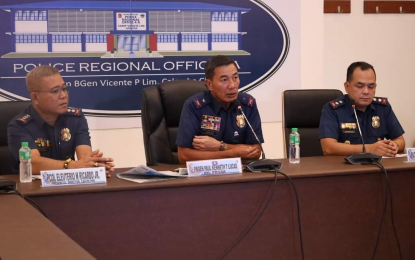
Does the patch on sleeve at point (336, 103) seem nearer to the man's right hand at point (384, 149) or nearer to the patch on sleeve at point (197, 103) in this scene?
the man's right hand at point (384, 149)

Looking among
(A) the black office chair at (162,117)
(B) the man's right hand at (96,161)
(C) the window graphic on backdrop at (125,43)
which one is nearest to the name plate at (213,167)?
(B) the man's right hand at (96,161)

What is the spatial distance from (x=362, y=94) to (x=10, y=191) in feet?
6.09

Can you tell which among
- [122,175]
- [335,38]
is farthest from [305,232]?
[335,38]

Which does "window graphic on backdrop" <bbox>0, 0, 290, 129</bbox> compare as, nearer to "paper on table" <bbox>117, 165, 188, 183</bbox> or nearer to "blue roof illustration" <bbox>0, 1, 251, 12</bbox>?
"blue roof illustration" <bbox>0, 1, 251, 12</bbox>

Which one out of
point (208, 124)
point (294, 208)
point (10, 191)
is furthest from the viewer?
point (208, 124)

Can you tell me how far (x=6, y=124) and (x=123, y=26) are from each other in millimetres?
1043

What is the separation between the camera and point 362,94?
3.15 meters

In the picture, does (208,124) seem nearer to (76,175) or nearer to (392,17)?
(76,175)

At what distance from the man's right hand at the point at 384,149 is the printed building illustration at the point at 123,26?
1.26 metres

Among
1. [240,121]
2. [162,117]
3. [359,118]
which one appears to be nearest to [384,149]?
[359,118]

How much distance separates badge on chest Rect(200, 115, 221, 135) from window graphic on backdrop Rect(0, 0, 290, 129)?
733 mm

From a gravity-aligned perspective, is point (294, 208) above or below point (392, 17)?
below

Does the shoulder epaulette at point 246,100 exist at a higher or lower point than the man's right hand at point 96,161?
higher

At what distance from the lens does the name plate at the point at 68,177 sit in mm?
2199
